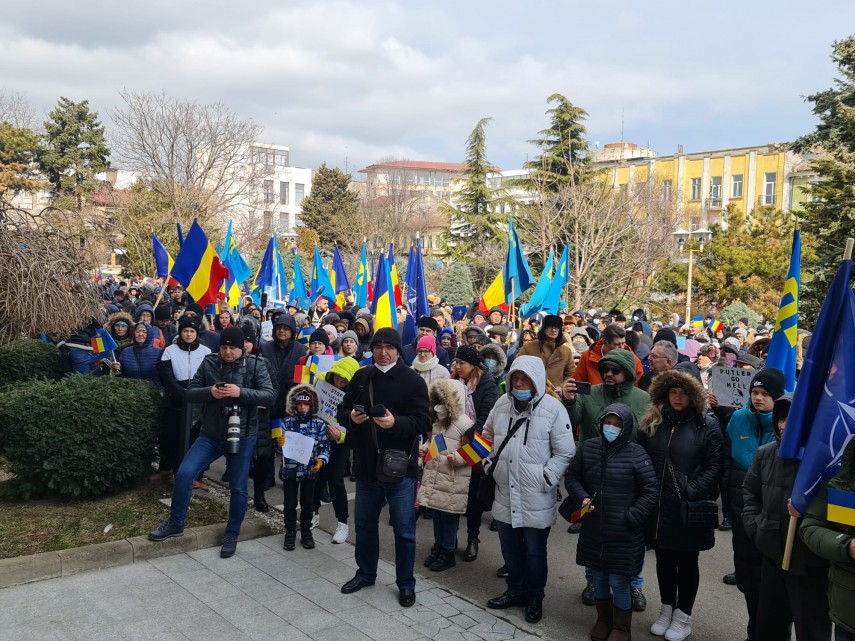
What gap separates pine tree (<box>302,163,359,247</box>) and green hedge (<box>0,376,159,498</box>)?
Result: 176 feet

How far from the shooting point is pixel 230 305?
1772 centimetres

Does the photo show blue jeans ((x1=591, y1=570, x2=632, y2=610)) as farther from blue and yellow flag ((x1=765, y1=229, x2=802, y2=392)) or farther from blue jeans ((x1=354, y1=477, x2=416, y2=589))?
blue and yellow flag ((x1=765, y1=229, x2=802, y2=392))

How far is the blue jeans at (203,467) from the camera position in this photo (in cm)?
657

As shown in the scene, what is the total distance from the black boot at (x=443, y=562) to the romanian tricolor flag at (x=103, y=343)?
5.49m

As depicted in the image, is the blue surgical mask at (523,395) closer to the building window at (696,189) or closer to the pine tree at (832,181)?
the pine tree at (832,181)

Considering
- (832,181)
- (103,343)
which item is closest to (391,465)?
(103,343)

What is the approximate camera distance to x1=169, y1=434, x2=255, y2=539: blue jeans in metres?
6.57

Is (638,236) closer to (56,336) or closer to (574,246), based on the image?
(574,246)

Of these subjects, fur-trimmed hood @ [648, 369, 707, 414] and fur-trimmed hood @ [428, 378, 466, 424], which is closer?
fur-trimmed hood @ [648, 369, 707, 414]

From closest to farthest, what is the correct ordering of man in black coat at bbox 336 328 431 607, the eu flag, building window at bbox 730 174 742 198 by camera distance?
the eu flag, man in black coat at bbox 336 328 431 607, building window at bbox 730 174 742 198

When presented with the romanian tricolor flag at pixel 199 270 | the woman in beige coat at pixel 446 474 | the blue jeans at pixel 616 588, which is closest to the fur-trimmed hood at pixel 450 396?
the woman in beige coat at pixel 446 474

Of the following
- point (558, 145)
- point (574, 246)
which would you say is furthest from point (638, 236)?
point (558, 145)

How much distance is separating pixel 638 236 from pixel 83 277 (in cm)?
2561

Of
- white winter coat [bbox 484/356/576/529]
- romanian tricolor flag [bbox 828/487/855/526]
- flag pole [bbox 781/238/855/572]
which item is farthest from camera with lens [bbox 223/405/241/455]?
romanian tricolor flag [bbox 828/487/855/526]
